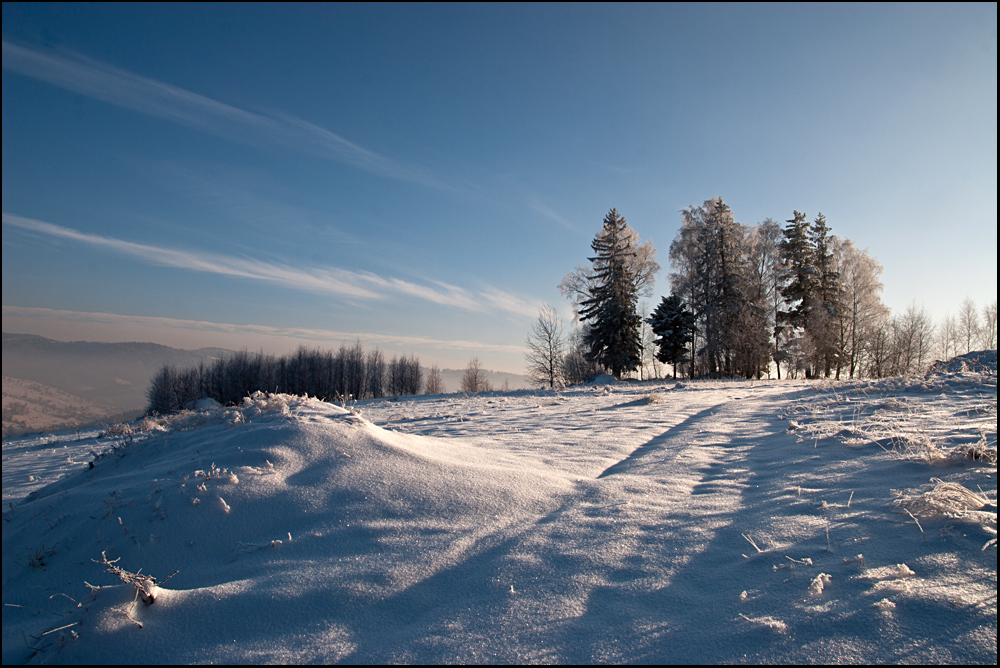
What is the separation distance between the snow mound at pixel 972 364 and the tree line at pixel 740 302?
1378 centimetres

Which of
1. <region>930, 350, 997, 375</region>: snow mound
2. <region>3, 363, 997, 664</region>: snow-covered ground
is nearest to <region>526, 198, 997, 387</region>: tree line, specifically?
<region>930, 350, 997, 375</region>: snow mound

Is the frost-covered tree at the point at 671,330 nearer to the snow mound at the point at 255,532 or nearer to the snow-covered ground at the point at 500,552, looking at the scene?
the snow-covered ground at the point at 500,552

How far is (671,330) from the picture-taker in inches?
1186

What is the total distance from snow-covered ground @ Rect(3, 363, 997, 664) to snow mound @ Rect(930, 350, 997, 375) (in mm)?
7400

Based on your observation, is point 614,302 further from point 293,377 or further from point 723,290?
point 293,377

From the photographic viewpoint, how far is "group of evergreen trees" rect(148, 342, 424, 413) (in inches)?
1825

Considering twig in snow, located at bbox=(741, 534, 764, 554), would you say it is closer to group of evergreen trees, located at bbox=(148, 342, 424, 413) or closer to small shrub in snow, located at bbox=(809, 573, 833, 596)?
small shrub in snow, located at bbox=(809, 573, 833, 596)

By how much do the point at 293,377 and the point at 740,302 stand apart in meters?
45.6

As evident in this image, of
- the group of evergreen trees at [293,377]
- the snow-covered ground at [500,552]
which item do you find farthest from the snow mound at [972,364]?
the group of evergreen trees at [293,377]

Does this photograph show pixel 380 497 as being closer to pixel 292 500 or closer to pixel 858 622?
pixel 292 500

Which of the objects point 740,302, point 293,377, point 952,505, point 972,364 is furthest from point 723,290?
point 293,377

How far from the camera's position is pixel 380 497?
117 inches

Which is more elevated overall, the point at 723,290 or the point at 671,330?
the point at 723,290

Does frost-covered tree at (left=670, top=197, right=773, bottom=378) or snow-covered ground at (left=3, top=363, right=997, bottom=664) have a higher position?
frost-covered tree at (left=670, top=197, right=773, bottom=378)
